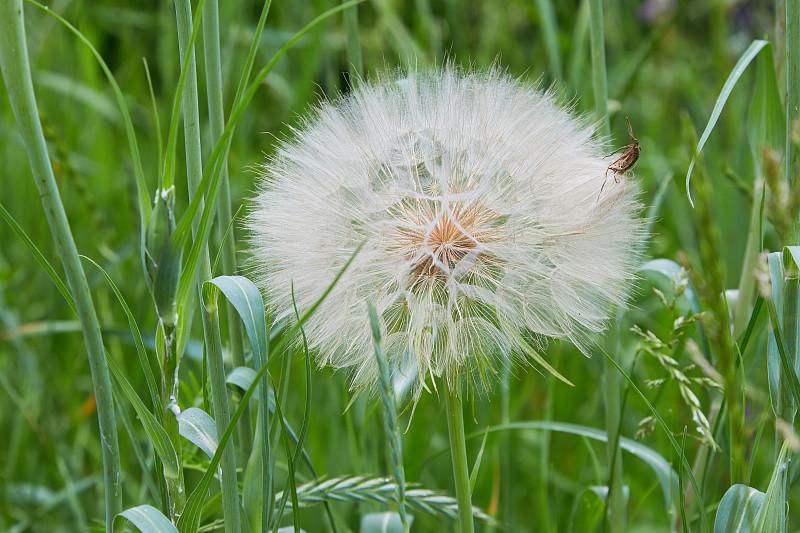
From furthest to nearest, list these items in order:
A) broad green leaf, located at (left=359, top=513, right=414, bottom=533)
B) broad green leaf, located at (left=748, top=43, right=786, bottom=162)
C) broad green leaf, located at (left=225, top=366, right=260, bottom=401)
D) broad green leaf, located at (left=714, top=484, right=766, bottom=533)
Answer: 1. broad green leaf, located at (left=359, top=513, right=414, bottom=533)
2. broad green leaf, located at (left=748, top=43, right=786, bottom=162)
3. broad green leaf, located at (left=225, top=366, right=260, bottom=401)
4. broad green leaf, located at (left=714, top=484, right=766, bottom=533)

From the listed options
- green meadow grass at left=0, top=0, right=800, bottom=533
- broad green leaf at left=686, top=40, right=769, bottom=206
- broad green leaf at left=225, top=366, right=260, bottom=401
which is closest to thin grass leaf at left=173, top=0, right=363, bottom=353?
green meadow grass at left=0, top=0, right=800, bottom=533

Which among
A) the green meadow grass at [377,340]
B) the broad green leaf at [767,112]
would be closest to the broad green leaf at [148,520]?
the green meadow grass at [377,340]

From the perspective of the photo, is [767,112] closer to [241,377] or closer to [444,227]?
[444,227]

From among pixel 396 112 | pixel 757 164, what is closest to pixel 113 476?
pixel 396 112

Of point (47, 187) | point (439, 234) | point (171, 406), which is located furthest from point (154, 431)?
point (439, 234)

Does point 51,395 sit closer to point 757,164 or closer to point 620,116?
point 757,164

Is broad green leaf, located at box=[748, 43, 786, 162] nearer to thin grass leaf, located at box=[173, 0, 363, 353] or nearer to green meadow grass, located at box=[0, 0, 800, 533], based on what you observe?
green meadow grass, located at box=[0, 0, 800, 533]
